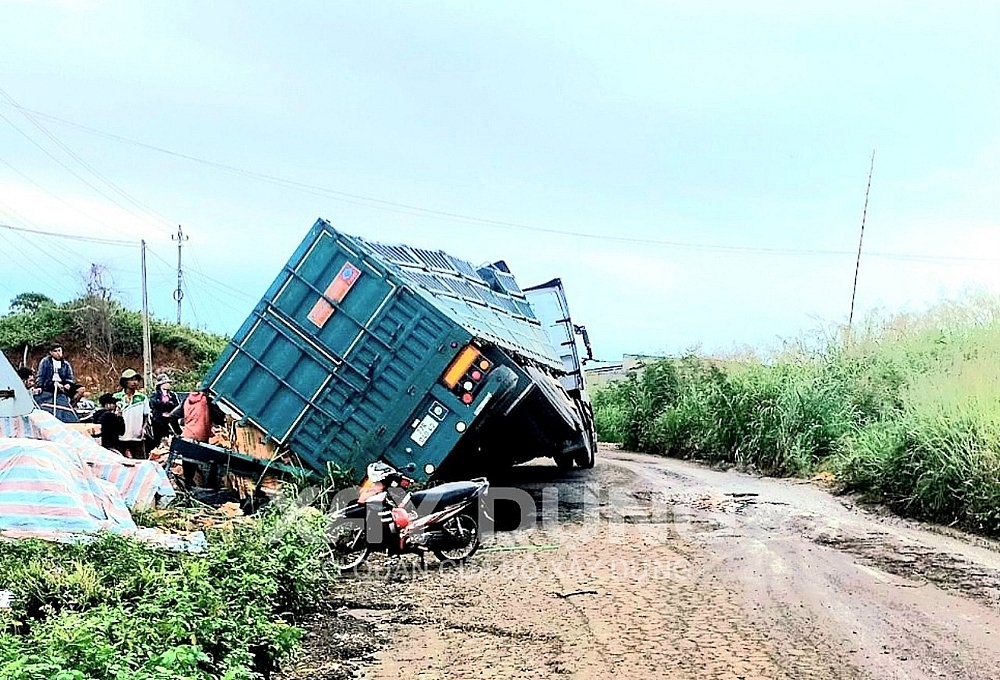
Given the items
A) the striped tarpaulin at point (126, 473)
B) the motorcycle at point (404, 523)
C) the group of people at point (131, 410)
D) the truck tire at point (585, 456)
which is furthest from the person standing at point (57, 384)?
the motorcycle at point (404, 523)

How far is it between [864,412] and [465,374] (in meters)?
7.32

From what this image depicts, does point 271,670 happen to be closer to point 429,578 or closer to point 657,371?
point 429,578

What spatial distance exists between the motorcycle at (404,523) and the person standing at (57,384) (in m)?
8.43

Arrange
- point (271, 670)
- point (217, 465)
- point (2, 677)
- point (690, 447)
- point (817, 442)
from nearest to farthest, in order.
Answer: point (2, 677), point (271, 670), point (217, 465), point (817, 442), point (690, 447)

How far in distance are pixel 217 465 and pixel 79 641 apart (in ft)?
20.8

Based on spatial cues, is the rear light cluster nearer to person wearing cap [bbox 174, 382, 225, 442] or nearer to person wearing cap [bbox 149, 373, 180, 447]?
person wearing cap [bbox 174, 382, 225, 442]

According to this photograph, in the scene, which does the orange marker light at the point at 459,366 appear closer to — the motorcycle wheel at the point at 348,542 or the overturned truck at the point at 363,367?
the overturned truck at the point at 363,367

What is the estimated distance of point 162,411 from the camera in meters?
13.2

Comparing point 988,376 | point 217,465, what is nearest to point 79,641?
point 217,465

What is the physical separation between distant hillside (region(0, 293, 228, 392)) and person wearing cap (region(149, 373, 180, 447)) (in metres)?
17.9

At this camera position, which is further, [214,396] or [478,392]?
[214,396]

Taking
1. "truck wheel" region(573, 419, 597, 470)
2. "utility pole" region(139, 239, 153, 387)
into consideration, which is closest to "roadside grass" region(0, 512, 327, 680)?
"truck wheel" region(573, 419, 597, 470)

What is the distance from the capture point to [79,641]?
3.87 m

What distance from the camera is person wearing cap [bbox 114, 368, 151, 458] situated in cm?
1291
